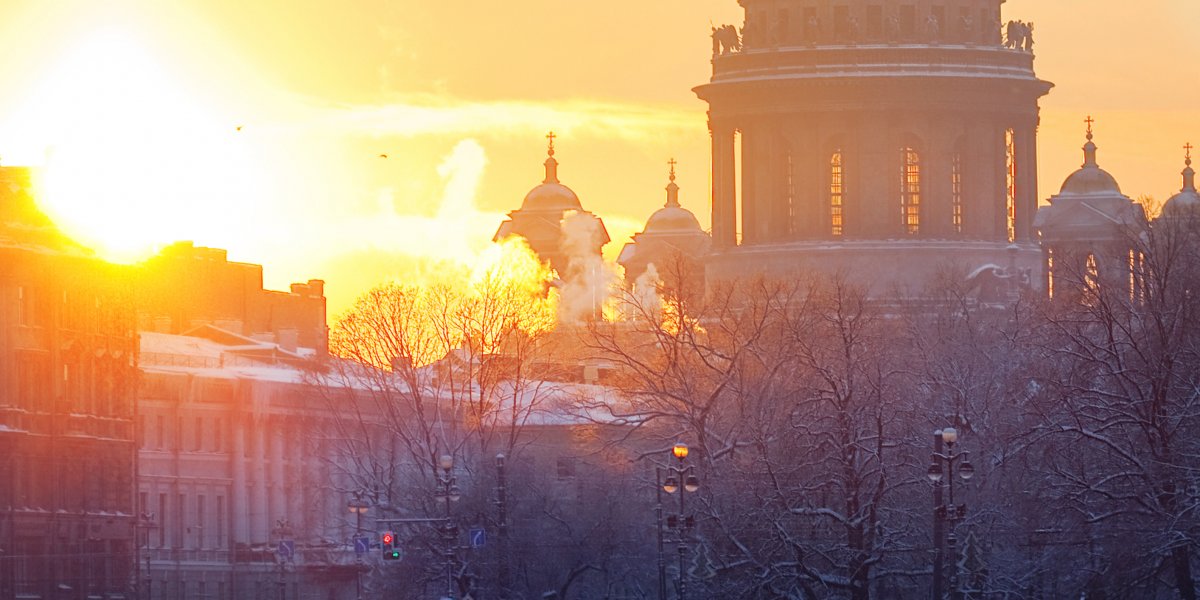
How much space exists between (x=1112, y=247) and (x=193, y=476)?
27707mm

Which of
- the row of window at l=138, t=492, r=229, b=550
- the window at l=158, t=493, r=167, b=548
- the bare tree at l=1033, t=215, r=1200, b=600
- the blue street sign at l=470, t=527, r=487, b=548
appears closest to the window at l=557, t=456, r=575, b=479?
the row of window at l=138, t=492, r=229, b=550

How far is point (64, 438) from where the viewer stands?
374 feet

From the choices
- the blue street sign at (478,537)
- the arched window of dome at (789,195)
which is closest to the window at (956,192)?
the arched window of dome at (789,195)

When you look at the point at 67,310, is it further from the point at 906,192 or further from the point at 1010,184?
the point at 1010,184

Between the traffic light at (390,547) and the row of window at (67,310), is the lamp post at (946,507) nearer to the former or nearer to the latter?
the traffic light at (390,547)

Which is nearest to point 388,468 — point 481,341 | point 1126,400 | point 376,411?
point 481,341

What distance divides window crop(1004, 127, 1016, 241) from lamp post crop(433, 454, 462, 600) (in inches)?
3005

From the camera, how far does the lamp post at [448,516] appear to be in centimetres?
10600

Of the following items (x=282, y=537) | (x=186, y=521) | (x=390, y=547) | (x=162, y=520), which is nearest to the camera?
(x=390, y=547)

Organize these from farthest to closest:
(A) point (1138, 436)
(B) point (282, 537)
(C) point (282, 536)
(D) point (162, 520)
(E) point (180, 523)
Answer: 1. (C) point (282, 536)
2. (B) point (282, 537)
3. (E) point (180, 523)
4. (D) point (162, 520)
5. (A) point (1138, 436)

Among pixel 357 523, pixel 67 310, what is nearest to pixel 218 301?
pixel 357 523

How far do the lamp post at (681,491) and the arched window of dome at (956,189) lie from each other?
80976mm

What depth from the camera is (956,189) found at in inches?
7436

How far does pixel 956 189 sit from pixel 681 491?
291 feet
